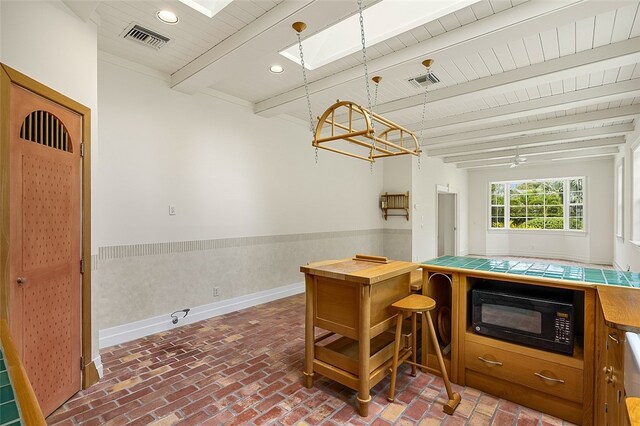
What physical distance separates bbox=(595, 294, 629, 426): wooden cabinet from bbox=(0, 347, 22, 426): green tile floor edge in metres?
1.64

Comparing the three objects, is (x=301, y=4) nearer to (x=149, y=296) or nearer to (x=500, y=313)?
(x=500, y=313)

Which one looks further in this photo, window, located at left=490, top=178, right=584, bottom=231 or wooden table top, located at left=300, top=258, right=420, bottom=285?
window, located at left=490, top=178, right=584, bottom=231

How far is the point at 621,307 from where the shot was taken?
4.54 feet

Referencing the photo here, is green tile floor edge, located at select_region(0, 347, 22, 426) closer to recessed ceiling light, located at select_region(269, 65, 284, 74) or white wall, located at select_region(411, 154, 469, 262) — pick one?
recessed ceiling light, located at select_region(269, 65, 284, 74)

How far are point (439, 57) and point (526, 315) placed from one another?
2.32 meters

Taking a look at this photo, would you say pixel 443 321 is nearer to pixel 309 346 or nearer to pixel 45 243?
pixel 309 346

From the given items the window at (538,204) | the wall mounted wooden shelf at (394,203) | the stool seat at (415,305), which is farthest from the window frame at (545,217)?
the stool seat at (415,305)

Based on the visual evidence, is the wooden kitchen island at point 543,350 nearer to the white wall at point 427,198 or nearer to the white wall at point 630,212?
the white wall at point 630,212

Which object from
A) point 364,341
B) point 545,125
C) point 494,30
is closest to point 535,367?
point 364,341

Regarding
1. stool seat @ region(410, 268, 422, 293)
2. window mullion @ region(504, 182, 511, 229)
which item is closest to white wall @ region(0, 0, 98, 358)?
stool seat @ region(410, 268, 422, 293)

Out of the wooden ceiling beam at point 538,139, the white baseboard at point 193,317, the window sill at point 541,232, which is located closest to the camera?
the white baseboard at point 193,317

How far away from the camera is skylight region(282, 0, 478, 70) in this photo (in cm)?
255

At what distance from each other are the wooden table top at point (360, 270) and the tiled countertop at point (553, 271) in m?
0.39

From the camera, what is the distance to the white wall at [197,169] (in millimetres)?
3229
